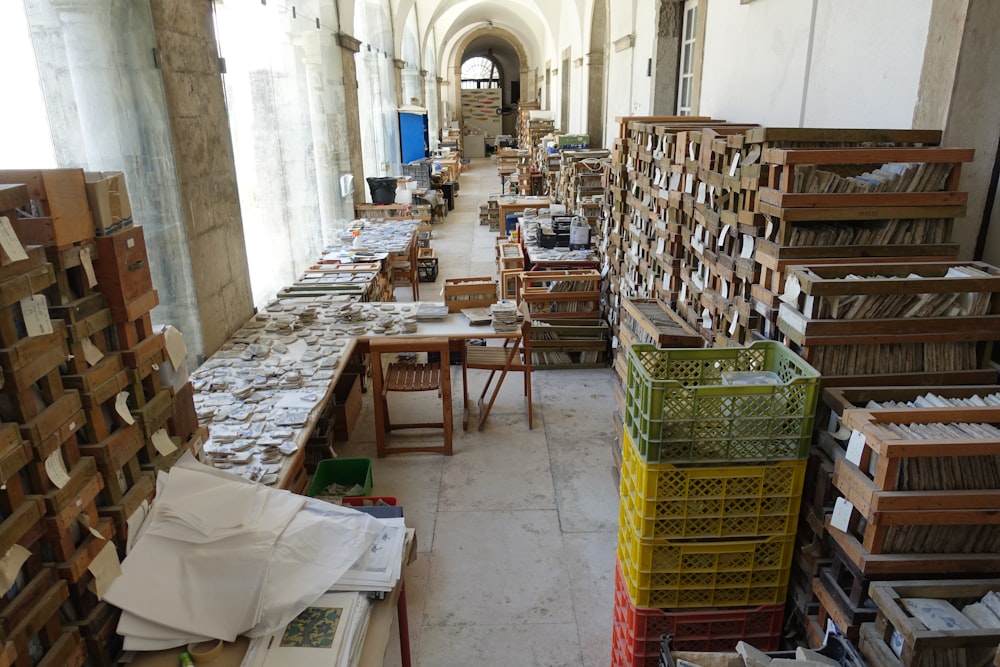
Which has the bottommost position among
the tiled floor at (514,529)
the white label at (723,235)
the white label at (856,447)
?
the tiled floor at (514,529)

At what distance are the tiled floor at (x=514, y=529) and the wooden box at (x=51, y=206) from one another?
111 inches

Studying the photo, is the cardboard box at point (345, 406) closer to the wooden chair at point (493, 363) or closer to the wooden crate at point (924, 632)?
the wooden chair at point (493, 363)

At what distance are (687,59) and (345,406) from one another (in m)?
6.38

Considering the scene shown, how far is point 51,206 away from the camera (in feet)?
7.46

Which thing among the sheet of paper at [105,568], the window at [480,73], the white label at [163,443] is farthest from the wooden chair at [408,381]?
the window at [480,73]

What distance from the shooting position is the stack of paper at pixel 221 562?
8.16ft

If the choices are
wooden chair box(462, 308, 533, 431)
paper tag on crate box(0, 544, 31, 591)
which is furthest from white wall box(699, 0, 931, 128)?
paper tag on crate box(0, 544, 31, 591)

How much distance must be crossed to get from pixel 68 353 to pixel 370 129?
1460cm

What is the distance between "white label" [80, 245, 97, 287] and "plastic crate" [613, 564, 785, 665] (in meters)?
2.70

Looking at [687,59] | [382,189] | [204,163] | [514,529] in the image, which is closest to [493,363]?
[514,529]

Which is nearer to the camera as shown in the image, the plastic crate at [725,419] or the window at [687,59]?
the plastic crate at [725,419]

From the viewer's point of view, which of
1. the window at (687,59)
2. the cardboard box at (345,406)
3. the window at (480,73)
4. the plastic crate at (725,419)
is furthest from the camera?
the window at (480,73)

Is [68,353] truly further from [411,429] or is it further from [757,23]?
[757,23]

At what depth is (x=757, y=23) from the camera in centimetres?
583
